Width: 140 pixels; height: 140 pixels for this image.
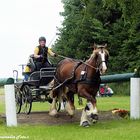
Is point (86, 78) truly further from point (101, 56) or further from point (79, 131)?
point (79, 131)

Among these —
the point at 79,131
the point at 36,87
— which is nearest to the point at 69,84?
the point at 36,87

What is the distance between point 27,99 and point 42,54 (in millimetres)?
1427

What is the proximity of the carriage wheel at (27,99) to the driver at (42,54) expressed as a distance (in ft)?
2.49

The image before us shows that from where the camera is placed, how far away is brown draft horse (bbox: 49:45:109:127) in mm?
13562

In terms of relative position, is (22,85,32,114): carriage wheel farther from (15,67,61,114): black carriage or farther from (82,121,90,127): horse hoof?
(82,121,90,127): horse hoof

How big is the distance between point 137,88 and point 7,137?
16.3 ft

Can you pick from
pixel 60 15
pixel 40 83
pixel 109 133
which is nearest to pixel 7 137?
pixel 109 133


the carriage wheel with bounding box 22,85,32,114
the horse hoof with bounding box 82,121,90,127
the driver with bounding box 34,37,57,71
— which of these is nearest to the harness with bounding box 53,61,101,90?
the horse hoof with bounding box 82,121,90,127

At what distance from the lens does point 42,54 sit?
16.5 meters

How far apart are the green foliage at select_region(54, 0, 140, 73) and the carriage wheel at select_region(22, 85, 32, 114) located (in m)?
26.5

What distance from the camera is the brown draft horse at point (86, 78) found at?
1356 cm

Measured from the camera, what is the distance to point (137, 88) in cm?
1521

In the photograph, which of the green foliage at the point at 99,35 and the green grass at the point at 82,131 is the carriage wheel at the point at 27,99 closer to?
the green grass at the point at 82,131

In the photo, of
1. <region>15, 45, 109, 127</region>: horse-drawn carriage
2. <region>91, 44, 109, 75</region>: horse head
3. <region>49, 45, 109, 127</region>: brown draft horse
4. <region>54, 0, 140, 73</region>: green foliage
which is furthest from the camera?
<region>54, 0, 140, 73</region>: green foliage
